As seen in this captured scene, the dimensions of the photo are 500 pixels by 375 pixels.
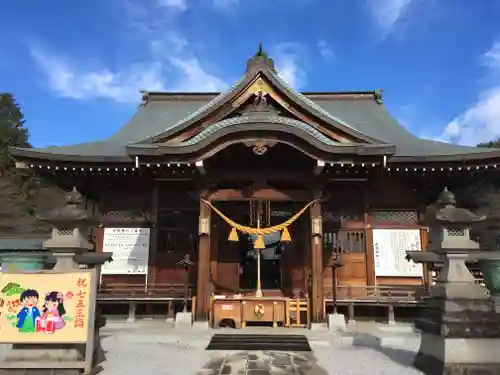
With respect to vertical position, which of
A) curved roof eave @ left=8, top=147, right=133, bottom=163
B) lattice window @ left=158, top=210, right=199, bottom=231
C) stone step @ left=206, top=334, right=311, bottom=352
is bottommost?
A: stone step @ left=206, top=334, right=311, bottom=352

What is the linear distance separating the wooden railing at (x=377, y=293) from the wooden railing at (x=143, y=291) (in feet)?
16.3

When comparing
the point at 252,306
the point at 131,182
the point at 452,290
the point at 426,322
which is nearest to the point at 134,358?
the point at 252,306

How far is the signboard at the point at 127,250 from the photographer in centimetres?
1331

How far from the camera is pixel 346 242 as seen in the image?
13.3 metres

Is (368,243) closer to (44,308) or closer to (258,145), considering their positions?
(258,145)

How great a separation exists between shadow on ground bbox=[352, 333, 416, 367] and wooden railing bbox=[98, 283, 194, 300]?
19.1 feet

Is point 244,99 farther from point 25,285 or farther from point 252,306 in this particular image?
point 25,285

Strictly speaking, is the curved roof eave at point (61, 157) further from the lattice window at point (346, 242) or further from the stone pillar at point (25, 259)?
the lattice window at point (346, 242)

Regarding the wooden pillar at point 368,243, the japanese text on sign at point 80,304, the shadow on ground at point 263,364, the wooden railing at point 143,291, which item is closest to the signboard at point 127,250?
the wooden railing at point 143,291

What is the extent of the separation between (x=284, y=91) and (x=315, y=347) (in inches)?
318

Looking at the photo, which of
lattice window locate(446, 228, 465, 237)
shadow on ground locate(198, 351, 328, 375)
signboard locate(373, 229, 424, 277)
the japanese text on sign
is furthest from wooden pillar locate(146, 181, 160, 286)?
lattice window locate(446, 228, 465, 237)

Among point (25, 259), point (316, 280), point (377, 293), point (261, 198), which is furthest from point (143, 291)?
point (377, 293)

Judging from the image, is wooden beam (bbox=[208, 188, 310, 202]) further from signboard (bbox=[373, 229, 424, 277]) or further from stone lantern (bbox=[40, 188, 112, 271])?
stone lantern (bbox=[40, 188, 112, 271])

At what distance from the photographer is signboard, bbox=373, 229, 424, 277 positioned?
13086mm
